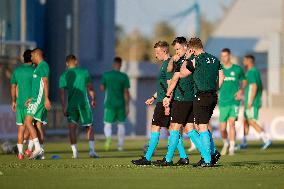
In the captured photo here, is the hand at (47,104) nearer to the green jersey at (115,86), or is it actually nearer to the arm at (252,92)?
the green jersey at (115,86)

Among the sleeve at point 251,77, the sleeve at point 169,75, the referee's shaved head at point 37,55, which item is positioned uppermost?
the referee's shaved head at point 37,55

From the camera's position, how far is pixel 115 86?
27.0 m

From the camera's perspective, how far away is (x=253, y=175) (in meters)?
16.2

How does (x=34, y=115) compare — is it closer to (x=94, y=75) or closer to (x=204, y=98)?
(x=204, y=98)

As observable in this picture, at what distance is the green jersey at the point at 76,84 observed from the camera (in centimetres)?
2216

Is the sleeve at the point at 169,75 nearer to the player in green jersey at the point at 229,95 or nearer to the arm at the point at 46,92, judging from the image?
the arm at the point at 46,92

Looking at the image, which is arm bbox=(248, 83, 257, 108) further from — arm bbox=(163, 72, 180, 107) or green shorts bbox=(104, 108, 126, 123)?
arm bbox=(163, 72, 180, 107)

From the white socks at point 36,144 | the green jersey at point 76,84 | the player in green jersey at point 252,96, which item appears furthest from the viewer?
the player in green jersey at point 252,96

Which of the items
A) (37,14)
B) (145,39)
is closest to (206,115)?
(37,14)

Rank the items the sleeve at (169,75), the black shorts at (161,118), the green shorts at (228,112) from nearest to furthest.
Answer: the sleeve at (169,75)
the black shorts at (161,118)
the green shorts at (228,112)

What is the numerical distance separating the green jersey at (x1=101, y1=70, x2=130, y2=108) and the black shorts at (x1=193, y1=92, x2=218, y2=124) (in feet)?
28.4

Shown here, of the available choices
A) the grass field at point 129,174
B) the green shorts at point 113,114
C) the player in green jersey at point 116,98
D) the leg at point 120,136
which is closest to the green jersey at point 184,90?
the grass field at point 129,174

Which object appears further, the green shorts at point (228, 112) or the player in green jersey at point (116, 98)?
the player in green jersey at point (116, 98)

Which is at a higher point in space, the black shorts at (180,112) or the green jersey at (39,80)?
the green jersey at (39,80)
